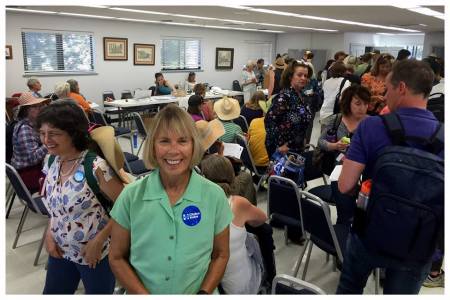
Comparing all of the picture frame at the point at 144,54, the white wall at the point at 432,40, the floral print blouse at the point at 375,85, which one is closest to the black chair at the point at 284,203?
the floral print blouse at the point at 375,85

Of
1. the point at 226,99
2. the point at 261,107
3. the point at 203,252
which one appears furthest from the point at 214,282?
the point at 261,107

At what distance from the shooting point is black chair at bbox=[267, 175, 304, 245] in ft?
7.82

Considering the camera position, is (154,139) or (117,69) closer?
(154,139)

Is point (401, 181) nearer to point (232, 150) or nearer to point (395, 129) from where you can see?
point (395, 129)

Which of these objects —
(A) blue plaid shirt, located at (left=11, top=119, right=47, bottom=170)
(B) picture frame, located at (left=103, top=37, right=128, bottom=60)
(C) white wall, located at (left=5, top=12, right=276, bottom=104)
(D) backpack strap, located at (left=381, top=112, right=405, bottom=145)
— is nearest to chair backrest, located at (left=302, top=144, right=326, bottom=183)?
(D) backpack strap, located at (left=381, top=112, right=405, bottom=145)

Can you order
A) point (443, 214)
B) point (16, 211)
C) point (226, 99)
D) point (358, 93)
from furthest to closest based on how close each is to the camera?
point (226, 99) → point (16, 211) → point (358, 93) → point (443, 214)

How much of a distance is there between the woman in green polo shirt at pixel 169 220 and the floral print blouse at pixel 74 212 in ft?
1.26

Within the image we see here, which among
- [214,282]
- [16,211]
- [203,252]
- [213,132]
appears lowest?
[16,211]

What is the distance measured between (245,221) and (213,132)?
62cm

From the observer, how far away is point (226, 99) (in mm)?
4055

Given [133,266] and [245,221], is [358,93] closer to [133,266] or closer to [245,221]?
[245,221]

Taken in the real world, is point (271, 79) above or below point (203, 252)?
above

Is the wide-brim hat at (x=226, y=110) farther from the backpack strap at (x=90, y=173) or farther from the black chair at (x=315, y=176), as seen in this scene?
the backpack strap at (x=90, y=173)

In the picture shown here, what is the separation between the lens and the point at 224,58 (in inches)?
470
